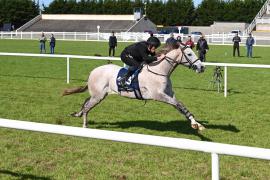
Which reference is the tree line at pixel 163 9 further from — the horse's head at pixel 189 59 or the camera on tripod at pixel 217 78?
the horse's head at pixel 189 59

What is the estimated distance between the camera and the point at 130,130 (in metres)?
8.91

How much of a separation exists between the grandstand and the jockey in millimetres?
61123

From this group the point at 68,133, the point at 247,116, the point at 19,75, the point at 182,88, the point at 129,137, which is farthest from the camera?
the point at 19,75

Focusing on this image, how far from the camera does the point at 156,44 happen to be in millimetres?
8805

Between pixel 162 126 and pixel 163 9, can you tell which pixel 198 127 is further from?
pixel 163 9

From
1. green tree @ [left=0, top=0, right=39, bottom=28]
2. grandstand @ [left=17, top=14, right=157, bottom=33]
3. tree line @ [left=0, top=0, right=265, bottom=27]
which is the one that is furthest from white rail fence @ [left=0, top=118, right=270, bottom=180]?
green tree @ [left=0, top=0, right=39, bottom=28]

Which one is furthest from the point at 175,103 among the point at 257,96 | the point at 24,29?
the point at 24,29

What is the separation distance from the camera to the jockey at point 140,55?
8.72 metres

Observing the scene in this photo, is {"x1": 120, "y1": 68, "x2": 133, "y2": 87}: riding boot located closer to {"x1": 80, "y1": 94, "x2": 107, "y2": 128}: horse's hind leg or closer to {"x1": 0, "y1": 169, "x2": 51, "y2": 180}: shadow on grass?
{"x1": 80, "y1": 94, "x2": 107, "y2": 128}: horse's hind leg

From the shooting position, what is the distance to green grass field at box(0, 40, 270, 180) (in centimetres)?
623

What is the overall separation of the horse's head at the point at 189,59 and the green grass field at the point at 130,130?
110 centimetres

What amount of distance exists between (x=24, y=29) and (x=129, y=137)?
7842cm

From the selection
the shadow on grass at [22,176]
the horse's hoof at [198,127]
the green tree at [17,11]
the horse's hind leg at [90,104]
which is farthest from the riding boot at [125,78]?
the green tree at [17,11]

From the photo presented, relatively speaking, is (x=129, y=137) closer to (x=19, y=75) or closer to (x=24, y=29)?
(x=19, y=75)
